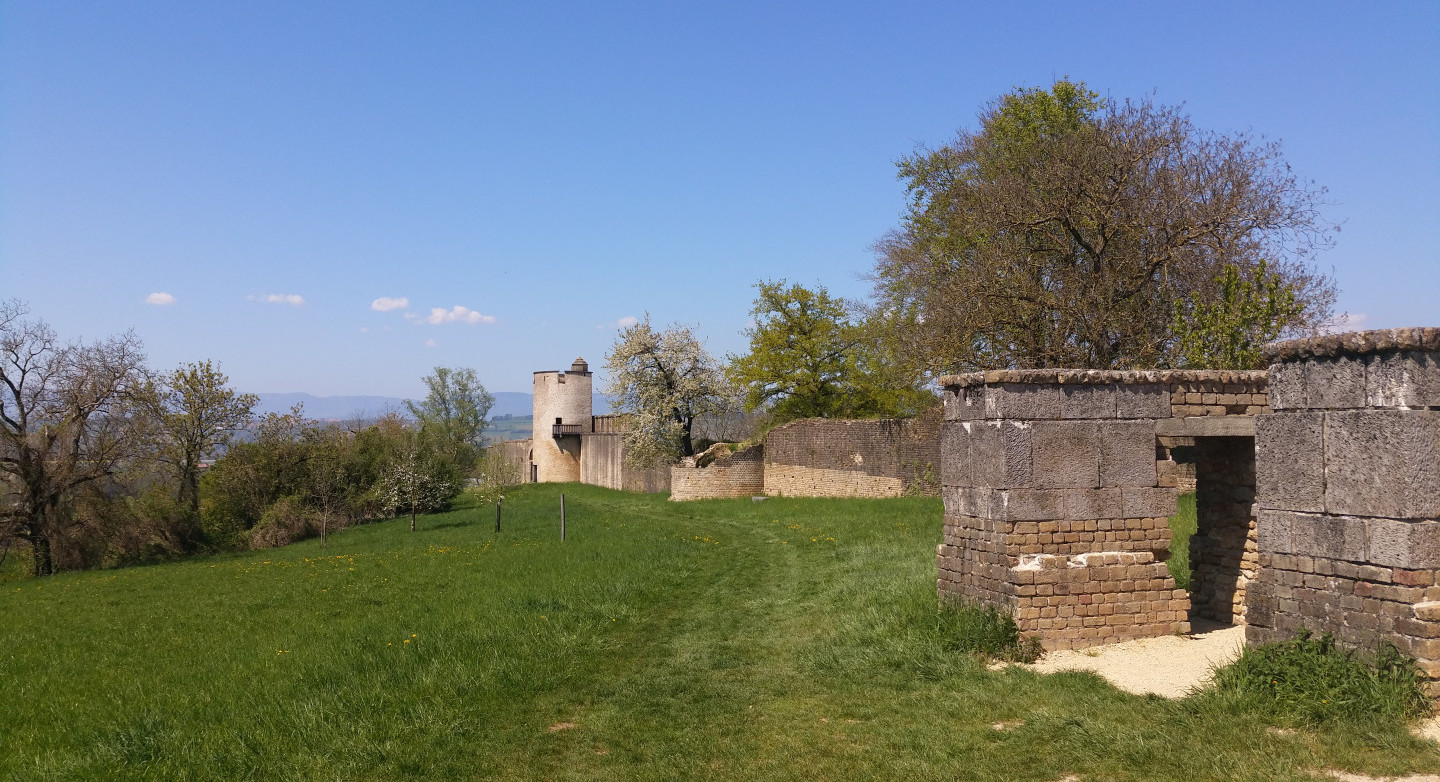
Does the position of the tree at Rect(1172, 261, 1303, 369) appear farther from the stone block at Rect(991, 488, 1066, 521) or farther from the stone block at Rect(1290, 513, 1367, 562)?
the stone block at Rect(1290, 513, 1367, 562)

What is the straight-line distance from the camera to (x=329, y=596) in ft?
49.0

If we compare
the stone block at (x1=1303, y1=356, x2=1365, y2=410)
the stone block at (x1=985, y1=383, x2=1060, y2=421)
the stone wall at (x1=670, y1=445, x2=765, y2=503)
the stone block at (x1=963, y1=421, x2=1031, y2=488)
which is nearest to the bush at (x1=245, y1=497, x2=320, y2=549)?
the stone wall at (x1=670, y1=445, x2=765, y2=503)

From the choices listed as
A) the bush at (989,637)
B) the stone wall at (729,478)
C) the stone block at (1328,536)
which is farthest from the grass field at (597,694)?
the stone wall at (729,478)

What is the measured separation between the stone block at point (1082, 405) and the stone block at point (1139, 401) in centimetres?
10

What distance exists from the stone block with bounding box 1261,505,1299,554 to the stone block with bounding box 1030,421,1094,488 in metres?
1.77

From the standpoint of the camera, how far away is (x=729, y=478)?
33844mm

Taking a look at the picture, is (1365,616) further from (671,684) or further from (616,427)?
(616,427)

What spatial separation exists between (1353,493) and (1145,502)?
2.48m

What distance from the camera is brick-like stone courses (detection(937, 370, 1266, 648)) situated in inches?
361

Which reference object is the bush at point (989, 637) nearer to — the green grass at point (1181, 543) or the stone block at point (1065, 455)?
the stone block at point (1065, 455)

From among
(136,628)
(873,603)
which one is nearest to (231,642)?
(136,628)

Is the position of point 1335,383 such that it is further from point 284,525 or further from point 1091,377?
point 284,525

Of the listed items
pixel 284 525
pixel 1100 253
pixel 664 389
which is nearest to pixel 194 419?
pixel 284 525

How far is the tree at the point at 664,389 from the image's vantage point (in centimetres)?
3909
